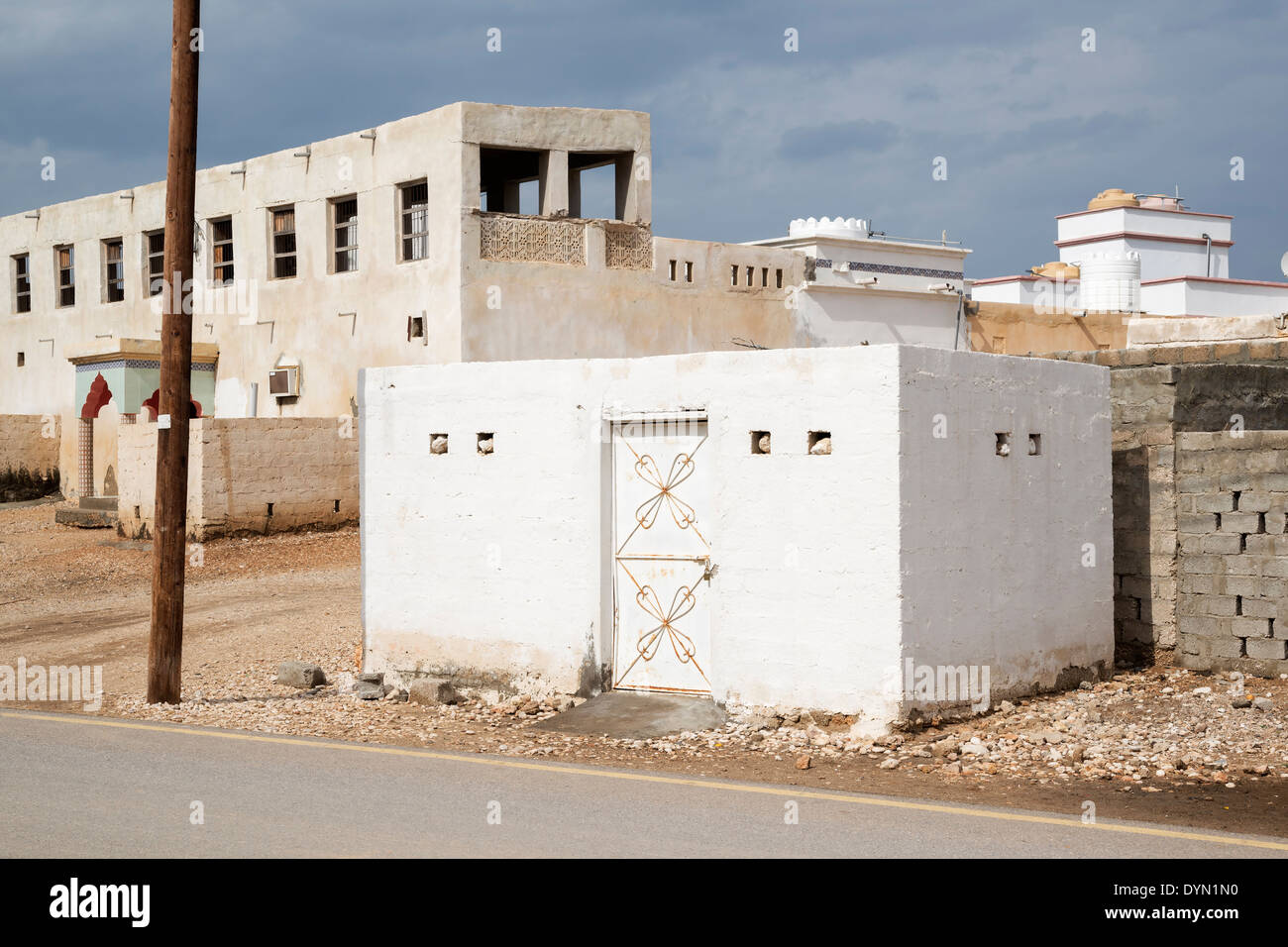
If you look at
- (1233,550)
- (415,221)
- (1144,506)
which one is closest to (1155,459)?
(1144,506)

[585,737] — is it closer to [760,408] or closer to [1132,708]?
[760,408]

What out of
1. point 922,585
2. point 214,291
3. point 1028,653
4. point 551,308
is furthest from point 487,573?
point 214,291

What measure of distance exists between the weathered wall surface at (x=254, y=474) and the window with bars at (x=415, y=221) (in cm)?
361

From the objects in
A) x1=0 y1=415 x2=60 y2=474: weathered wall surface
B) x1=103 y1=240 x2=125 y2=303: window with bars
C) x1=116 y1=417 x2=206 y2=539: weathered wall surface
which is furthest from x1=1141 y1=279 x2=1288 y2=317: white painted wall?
x1=0 y1=415 x2=60 y2=474: weathered wall surface

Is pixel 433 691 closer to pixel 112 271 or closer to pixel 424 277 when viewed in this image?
pixel 424 277

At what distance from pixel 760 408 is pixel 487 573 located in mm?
3083

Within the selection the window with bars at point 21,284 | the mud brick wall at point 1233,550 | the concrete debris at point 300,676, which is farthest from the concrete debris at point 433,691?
the window with bars at point 21,284

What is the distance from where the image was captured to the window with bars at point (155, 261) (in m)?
32.8

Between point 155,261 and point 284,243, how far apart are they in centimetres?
579

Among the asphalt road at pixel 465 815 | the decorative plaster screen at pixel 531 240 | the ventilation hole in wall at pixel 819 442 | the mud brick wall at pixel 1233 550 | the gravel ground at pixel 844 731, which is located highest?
the decorative plaster screen at pixel 531 240

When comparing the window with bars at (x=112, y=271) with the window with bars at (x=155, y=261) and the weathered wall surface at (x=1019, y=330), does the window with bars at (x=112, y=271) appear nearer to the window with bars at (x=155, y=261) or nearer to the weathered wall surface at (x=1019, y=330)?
the window with bars at (x=155, y=261)

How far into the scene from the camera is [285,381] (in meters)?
28.7

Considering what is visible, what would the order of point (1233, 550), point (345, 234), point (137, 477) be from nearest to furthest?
point (1233, 550)
point (137, 477)
point (345, 234)
